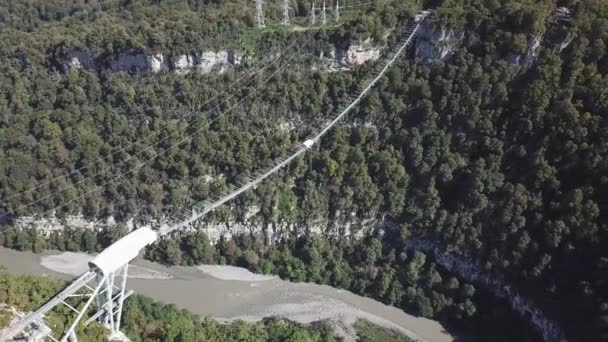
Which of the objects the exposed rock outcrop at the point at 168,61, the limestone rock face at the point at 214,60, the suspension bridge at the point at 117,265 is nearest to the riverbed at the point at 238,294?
the suspension bridge at the point at 117,265

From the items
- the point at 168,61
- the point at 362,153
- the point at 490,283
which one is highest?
the point at 168,61

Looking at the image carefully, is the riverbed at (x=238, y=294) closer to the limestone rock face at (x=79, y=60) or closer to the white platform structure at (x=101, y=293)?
the white platform structure at (x=101, y=293)

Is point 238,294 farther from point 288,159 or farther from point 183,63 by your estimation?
point 183,63

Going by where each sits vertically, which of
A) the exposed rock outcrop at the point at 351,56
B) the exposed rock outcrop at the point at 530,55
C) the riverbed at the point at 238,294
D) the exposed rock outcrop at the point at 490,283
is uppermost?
the exposed rock outcrop at the point at 530,55

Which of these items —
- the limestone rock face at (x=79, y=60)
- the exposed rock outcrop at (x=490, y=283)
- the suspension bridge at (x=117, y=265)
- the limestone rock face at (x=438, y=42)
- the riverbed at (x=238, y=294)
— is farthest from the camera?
the limestone rock face at (x=79, y=60)

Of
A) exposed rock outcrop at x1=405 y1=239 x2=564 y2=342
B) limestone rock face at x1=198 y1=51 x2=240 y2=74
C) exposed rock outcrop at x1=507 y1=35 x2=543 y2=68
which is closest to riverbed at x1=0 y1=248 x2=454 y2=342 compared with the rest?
exposed rock outcrop at x1=405 y1=239 x2=564 y2=342

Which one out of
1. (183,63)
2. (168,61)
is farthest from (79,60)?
(183,63)
